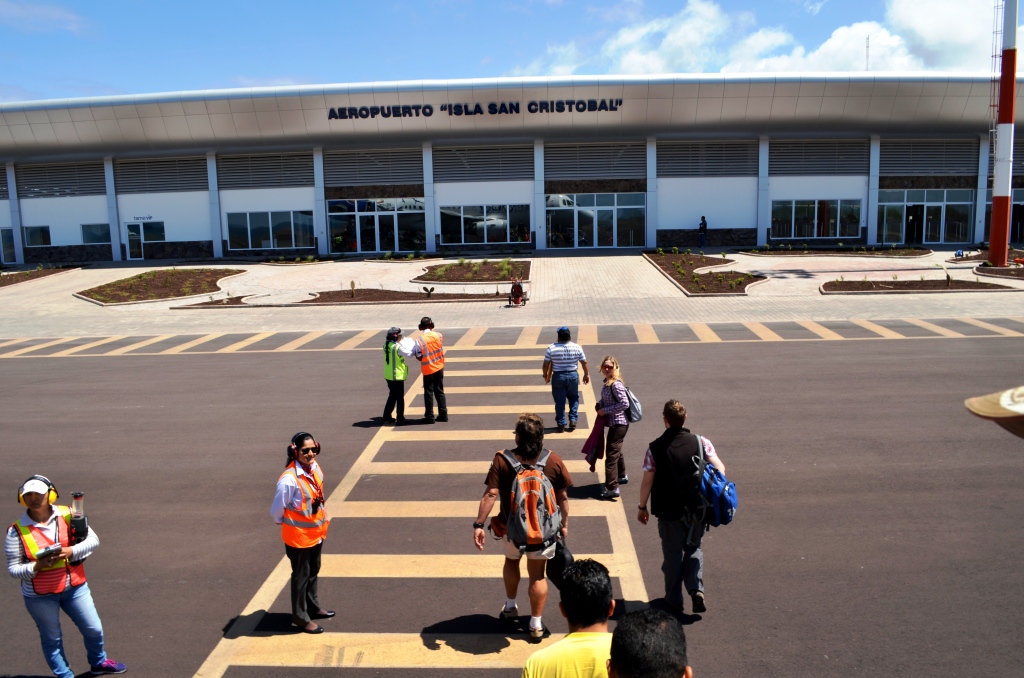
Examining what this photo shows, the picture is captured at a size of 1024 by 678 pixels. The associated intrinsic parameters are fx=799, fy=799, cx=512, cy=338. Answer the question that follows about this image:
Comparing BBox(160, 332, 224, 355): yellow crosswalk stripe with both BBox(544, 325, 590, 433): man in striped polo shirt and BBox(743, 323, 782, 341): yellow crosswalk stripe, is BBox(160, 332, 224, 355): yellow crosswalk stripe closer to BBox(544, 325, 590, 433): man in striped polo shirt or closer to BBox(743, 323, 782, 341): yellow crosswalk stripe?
BBox(544, 325, 590, 433): man in striped polo shirt

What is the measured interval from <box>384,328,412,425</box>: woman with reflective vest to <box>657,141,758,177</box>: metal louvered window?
33.2 meters

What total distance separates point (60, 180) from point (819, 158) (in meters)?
42.1

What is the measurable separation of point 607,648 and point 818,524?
16.9 ft

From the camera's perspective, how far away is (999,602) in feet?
20.8

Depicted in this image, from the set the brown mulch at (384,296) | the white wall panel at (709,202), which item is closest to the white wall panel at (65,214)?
the brown mulch at (384,296)

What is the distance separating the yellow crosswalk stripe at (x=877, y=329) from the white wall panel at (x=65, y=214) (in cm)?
4013

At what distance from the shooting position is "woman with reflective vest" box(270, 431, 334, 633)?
623 centimetres

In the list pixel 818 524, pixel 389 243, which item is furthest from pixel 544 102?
pixel 818 524

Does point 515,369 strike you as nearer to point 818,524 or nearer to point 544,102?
point 818,524

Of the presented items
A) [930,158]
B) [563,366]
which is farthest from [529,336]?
[930,158]

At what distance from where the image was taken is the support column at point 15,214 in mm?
45062

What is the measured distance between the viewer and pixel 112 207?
4469 centimetres

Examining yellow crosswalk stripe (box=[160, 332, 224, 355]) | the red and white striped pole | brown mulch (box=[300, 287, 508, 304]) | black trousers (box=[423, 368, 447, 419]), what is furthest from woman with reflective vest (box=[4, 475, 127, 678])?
the red and white striped pole

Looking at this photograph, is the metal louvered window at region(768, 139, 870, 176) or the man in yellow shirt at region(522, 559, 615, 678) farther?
the metal louvered window at region(768, 139, 870, 176)
